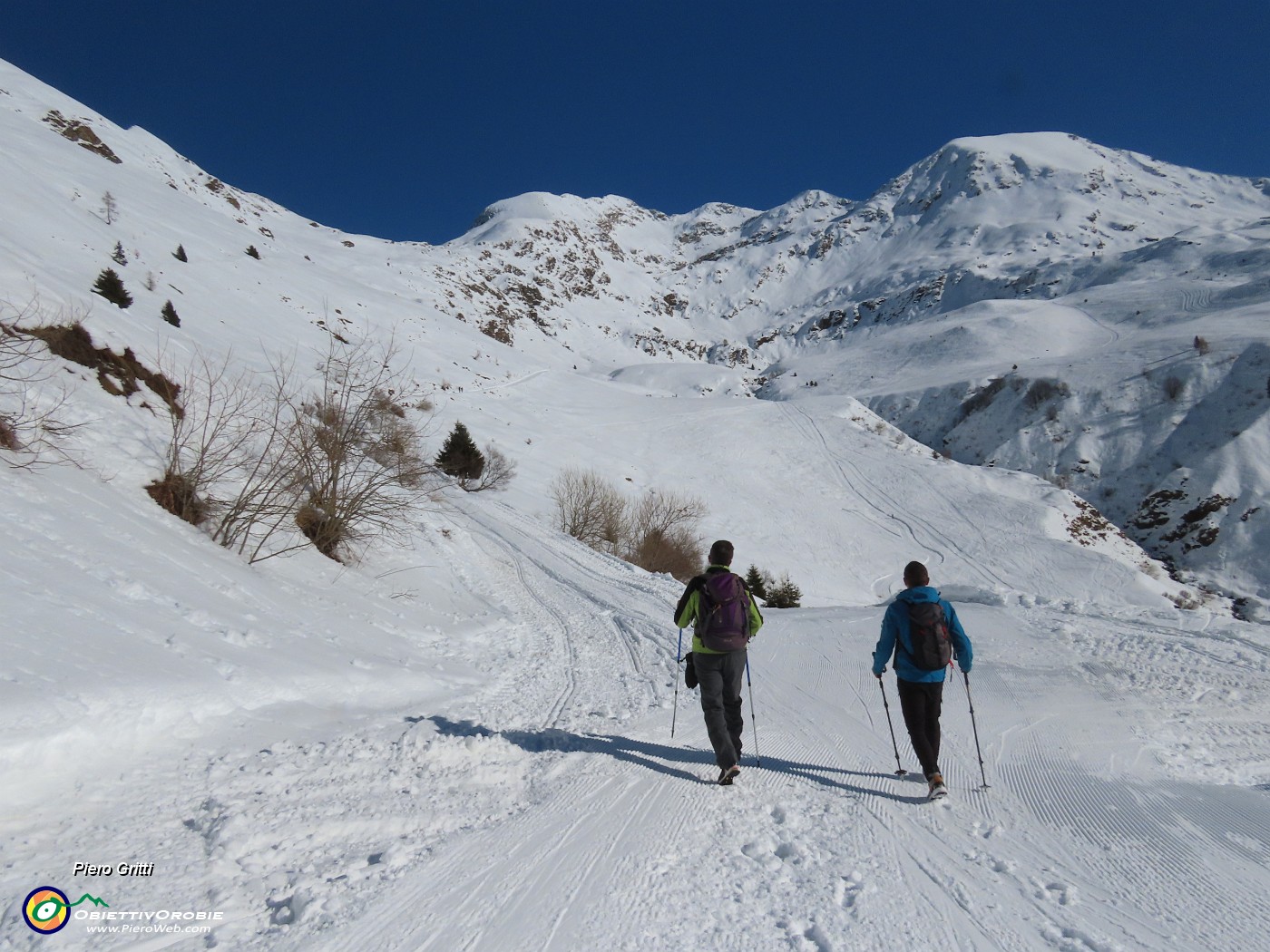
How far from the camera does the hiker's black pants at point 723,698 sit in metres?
4.61

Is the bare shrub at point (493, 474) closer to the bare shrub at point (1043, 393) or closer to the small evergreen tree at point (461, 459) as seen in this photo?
the small evergreen tree at point (461, 459)

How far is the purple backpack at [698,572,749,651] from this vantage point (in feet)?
15.2

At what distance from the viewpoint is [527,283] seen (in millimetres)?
99688

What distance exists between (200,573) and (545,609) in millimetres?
5755

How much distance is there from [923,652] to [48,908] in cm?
489

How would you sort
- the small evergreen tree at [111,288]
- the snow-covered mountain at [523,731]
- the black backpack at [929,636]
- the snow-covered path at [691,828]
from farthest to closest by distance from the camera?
1. the small evergreen tree at [111,288]
2. the black backpack at [929,636]
3. the snow-covered mountain at [523,731]
4. the snow-covered path at [691,828]

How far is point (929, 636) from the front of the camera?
4535 mm

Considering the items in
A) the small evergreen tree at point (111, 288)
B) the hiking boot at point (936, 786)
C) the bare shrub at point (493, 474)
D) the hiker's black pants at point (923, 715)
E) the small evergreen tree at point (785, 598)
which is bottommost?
the hiking boot at point (936, 786)

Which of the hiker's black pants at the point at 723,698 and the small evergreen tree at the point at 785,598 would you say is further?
the small evergreen tree at the point at 785,598

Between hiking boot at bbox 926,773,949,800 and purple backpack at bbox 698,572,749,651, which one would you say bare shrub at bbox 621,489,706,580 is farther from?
hiking boot at bbox 926,773,949,800

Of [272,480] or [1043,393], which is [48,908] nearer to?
[272,480]

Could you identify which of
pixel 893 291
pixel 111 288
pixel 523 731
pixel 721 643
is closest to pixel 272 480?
pixel 523 731

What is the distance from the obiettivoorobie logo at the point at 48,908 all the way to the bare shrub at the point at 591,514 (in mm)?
18867

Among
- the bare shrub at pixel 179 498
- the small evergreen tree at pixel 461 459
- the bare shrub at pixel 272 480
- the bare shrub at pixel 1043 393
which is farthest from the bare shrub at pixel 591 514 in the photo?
the bare shrub at pixel 1043 393
